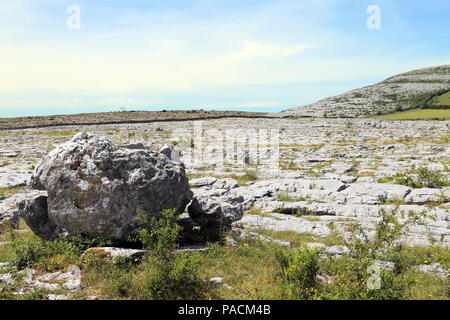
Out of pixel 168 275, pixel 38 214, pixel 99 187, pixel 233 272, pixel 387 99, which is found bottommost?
pixel 233 272

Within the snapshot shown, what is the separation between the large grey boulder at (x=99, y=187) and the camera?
8.64 m

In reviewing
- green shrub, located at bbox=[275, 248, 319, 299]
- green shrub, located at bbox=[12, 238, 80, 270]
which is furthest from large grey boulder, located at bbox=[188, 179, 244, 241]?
green shrub, located at bbox=[12, 238, 80, 270]

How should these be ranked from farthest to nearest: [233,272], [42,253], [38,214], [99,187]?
[38,214] < [99,187] < [42,253] < [233,272]

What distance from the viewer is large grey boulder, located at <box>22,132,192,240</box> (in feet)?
28.3

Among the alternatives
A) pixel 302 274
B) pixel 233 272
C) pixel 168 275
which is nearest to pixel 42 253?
pixel 168 275

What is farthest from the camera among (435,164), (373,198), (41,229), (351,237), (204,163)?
(204,163)

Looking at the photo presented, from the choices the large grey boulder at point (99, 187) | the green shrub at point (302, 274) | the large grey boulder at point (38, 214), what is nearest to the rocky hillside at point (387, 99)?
the large grey boulder at point (99, 187)

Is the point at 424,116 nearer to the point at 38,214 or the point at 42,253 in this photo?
the point at 38,214

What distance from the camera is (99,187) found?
864 cm

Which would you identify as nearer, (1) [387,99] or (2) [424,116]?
(2) [424,116]
